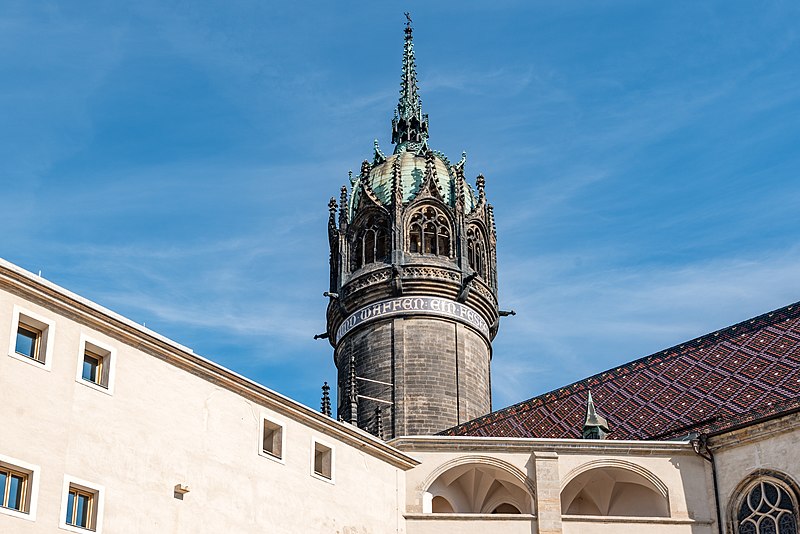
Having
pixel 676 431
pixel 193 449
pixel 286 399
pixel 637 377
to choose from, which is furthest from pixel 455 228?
pixel 193 449

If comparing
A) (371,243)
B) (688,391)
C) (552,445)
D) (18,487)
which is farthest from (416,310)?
(18,487)

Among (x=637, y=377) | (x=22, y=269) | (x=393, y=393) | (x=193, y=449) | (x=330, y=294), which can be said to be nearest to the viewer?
(x=22, y=269)

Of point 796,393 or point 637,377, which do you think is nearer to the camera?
point 796,393

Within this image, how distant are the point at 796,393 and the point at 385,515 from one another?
9.55 meters

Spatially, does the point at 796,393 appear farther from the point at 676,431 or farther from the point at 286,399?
the point at 286,399

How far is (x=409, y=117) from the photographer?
4762cm

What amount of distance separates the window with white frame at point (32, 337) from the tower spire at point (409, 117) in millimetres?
26718

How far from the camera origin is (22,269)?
793 inches

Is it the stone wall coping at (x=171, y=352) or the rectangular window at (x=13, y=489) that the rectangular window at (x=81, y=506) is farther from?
the stone wall coping at (x=171, y=352)

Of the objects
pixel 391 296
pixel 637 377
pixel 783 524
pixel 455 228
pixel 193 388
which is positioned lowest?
pixel 783 524

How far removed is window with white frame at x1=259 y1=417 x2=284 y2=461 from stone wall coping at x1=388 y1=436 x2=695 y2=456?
179 inches

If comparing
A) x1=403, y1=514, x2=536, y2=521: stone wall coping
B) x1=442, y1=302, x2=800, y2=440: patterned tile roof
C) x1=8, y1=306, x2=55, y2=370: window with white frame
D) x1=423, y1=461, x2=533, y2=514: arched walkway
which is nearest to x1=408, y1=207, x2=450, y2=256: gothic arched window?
x1=442, y1=302, x2=800, y2=440: patterned tile roof

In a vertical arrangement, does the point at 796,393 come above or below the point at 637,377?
below

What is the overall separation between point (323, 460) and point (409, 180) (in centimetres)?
1915
